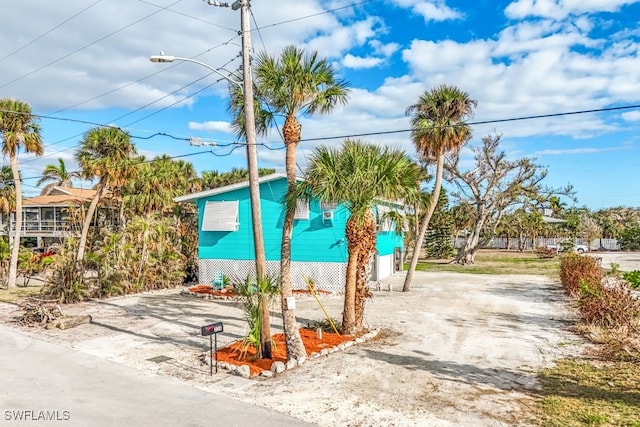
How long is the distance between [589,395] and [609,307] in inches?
175

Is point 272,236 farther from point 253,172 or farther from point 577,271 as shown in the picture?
point 577,271

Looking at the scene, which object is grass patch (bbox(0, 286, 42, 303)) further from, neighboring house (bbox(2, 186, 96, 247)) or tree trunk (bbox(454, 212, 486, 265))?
tree trunk (bbox(454, 212, 486, 265))

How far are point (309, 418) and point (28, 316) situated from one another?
9813 millimetres

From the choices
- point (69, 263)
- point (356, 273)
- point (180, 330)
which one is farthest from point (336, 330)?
point (69, 263)

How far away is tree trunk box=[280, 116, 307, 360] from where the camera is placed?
8.52 m

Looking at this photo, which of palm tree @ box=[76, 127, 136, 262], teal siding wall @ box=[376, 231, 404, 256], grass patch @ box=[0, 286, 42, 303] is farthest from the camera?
teal siding wall @ box=[376, 231, 404, 256]

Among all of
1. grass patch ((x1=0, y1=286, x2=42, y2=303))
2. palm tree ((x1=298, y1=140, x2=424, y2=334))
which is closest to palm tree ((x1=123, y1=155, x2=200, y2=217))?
grass patch ((x1=0, y1=286, x2=42, y2=303))

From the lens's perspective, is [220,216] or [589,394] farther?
[220,216]

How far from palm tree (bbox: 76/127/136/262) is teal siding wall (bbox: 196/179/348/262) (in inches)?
135

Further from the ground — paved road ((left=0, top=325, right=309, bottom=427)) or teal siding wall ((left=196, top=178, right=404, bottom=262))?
teal siding wall ((left=196, top=178, right=404, bottom=262))

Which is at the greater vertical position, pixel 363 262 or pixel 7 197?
pixel 7 197

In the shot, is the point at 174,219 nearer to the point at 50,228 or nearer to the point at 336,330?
the point at 336,330

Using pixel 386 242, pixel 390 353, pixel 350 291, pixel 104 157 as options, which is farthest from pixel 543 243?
pixel 390 353

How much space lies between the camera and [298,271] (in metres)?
18.0
